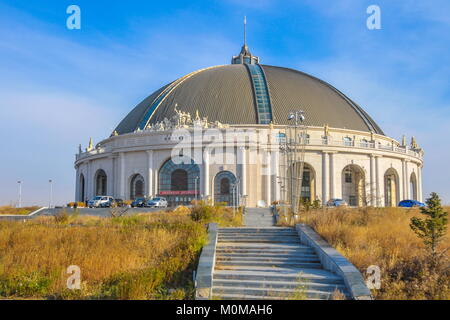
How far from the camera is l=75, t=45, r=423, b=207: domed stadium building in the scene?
144 ft

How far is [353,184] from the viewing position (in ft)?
167

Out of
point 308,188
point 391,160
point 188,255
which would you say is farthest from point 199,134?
point 188,255

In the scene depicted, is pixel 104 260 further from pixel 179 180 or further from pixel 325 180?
pixel 325 180

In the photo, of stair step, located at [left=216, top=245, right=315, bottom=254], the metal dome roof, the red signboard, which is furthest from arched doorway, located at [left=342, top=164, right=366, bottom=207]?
stair step, located at [left=216, top=245, right=315, bottom=254]

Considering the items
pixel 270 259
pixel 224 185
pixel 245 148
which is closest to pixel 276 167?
pixel 245 148

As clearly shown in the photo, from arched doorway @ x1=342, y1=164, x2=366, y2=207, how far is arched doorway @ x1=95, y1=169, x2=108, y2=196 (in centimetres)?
2853

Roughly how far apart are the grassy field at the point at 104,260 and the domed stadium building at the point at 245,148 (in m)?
25.4

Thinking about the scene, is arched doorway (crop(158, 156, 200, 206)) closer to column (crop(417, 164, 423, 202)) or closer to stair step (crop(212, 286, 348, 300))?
column (crop(417, 164, 423, 202))

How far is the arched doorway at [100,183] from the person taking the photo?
182 ft

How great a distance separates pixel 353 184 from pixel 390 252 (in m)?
39.4

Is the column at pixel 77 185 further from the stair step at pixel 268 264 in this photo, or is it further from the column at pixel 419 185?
the stair step at pixel 268 264

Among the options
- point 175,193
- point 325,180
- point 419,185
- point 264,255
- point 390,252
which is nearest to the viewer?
point 390,252
